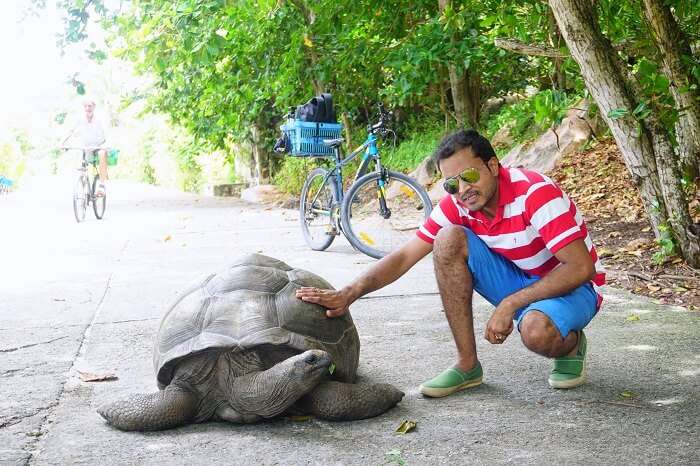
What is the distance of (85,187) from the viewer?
14164 millimetres

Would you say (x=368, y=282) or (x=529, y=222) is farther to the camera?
(x=368, y=282)

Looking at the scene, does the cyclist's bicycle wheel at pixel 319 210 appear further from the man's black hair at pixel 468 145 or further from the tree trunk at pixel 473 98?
the tree trunk at pixel 473 98

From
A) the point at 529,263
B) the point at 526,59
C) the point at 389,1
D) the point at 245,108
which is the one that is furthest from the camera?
the point at 245,108

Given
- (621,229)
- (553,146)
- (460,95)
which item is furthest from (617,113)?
(460,95)

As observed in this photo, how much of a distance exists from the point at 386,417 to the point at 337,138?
19.8ft

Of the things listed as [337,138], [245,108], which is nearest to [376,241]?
[337,138]

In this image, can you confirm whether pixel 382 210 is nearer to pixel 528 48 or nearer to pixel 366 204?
Result: pixel 366 204

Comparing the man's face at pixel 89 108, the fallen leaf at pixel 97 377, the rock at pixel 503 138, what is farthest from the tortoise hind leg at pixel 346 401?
the man's face at pixel 89 108

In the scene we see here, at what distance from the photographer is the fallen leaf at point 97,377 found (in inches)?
174

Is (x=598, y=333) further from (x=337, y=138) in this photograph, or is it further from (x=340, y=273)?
(x=337, y=138)

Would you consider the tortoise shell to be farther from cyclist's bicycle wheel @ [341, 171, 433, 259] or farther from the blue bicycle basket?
the blue bicycle basket

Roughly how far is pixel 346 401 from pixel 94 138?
12.1 meters

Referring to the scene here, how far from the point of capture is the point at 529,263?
154 inches

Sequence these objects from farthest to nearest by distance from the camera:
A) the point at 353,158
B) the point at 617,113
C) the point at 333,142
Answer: the point at 333,142 < the point at 353,158 < the point at 617,113
